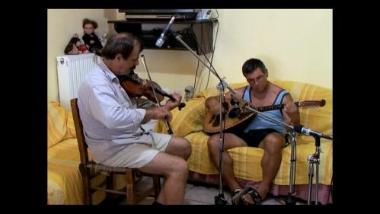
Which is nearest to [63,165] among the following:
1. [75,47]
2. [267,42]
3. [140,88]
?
[140,88]

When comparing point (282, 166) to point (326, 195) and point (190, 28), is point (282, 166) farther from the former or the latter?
point (190, 28)

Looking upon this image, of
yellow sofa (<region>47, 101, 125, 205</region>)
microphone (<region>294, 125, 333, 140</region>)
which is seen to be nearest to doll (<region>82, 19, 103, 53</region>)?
yellow sofa (<region>47, 101, 125, 205</region>)

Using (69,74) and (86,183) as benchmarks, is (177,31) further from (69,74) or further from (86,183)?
(86,183)

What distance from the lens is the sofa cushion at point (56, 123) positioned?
2.62m

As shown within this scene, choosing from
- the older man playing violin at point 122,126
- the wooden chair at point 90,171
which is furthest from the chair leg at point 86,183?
the older man playing violin at point 122,126

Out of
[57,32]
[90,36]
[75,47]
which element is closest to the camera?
[57,32]

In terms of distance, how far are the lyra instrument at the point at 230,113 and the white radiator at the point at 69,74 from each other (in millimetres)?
1080

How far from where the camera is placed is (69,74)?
304cm

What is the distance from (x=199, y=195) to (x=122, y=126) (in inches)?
37.1

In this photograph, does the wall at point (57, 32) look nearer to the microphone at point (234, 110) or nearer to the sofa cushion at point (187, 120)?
the sofa cushion at point (187, 120)

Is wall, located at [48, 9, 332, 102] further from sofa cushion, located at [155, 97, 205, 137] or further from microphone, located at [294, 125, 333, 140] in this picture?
microphone, located at [294, 125, 333, 140]

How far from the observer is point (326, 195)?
2348mm
